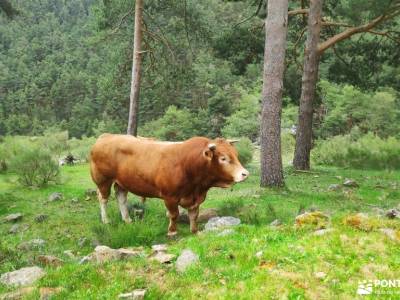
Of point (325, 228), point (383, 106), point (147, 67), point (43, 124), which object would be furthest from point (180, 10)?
point (43, 124)

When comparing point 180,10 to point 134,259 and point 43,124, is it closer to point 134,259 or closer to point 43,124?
point 134,259

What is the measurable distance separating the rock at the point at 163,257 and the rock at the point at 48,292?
117 cm

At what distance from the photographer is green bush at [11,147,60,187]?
14188 millimetres

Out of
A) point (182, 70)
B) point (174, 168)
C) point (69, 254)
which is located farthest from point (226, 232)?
point (182, 70)

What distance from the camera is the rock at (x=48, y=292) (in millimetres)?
4699

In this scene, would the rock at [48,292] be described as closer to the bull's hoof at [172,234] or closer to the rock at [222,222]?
the bull's hoof at [172,234]

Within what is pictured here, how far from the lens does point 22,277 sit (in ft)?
17.7

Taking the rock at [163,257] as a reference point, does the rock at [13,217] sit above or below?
below

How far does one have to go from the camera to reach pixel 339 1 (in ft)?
61.2

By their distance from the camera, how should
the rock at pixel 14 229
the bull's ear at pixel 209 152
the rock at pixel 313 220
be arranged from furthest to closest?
the rock at pixel 14 229 < the bull's ear at pixel 209 152 < the rock at pixel 313 220

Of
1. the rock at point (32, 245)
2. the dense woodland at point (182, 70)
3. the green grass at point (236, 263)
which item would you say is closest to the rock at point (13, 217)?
the green grass at point (236, 263)

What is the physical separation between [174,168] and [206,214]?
1648 millimetres

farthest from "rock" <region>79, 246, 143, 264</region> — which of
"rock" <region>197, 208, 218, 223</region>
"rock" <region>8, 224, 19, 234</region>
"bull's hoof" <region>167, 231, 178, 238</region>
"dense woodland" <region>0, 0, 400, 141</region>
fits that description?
"dense woodland" <region>0, 0, 400, 141</region>

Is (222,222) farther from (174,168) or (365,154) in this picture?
(365,154)
